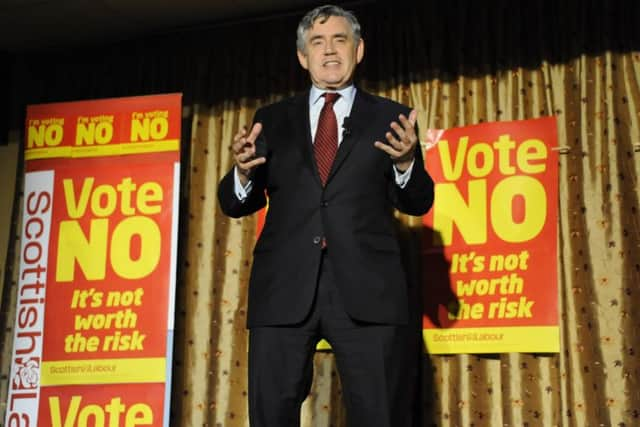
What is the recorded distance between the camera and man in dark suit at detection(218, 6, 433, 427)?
1978 millimetres

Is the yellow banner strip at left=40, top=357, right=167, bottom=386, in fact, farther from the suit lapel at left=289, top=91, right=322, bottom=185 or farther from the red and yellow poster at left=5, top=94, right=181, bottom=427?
the suit lapel at left=289, top=91, right=322, bottom=185

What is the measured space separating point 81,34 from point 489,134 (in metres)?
2.02

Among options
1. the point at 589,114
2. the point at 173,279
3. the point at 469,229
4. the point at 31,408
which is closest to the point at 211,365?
the point at 173,279

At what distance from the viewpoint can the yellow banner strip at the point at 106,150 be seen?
3.58m

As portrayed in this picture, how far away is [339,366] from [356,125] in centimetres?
59

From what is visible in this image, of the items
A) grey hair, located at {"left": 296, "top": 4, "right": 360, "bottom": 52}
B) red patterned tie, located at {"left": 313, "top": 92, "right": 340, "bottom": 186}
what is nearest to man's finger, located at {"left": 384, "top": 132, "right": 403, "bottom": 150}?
red patterned tie, located at {"left": 313, "top": 92, "right": 340, "bottom": 186}

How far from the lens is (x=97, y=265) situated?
356cm

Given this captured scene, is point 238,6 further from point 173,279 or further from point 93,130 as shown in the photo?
point 173,279

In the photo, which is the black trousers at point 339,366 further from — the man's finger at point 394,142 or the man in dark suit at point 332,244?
the man's finger at point 394,142

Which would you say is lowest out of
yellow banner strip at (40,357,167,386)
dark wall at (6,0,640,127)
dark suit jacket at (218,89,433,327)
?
yellow banner strip at (40,357,167,386)

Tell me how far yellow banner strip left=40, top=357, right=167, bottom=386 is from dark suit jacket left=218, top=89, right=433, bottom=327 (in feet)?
4.42

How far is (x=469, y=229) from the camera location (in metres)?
3.36

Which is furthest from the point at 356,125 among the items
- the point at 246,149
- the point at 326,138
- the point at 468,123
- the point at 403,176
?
the point at 468,123

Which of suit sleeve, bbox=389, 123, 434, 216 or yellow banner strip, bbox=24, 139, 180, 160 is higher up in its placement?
yellow banner strip, bbox=24, 139, 180, 160
